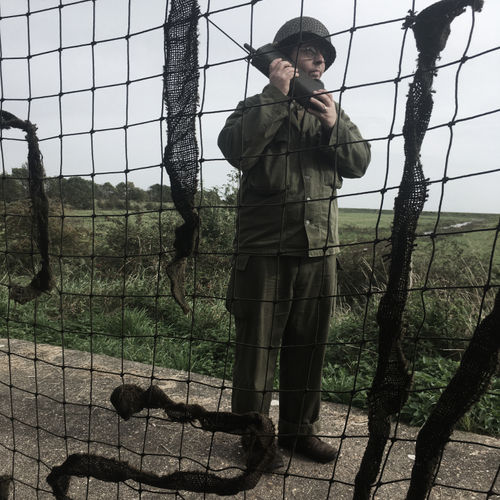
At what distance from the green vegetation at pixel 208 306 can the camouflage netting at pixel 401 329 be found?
67mm

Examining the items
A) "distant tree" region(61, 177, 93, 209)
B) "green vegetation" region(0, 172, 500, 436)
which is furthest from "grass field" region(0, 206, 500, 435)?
"distant tree" region(61, 177, 93, 209)

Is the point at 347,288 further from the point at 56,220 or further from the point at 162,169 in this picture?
the point at 162,169

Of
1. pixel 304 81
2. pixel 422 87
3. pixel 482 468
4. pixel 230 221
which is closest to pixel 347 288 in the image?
pixel 230 221

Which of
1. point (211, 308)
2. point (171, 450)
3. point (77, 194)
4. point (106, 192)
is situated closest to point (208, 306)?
point (211, 308)

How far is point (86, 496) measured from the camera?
1.89 meters

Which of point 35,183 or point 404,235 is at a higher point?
point 35,183

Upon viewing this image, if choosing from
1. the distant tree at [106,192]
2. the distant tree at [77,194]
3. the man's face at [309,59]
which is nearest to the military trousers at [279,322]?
the man's face at [309,59]

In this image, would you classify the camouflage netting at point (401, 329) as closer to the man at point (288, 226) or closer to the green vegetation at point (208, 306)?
the green vegetation at point (208, 306)

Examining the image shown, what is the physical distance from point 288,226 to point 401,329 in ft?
2.59

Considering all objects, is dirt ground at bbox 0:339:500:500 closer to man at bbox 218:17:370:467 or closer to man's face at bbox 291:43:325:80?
man at bbox 218:17:370:467

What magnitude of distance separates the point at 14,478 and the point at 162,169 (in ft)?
4.89

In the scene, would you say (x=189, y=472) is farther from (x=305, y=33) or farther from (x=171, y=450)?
(x=305, y=33)

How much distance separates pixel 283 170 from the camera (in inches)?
76.0

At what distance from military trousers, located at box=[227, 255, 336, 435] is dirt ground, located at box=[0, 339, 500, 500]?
250 mm
